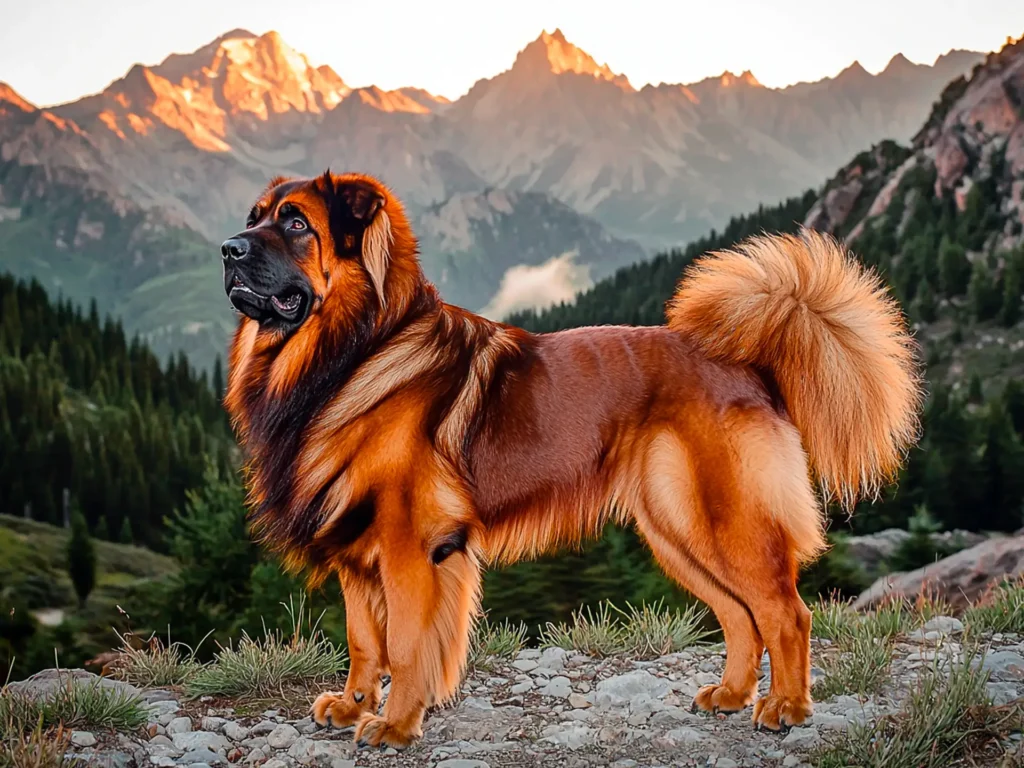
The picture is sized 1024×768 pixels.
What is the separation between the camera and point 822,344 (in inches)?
172

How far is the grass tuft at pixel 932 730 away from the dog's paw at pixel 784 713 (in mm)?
304

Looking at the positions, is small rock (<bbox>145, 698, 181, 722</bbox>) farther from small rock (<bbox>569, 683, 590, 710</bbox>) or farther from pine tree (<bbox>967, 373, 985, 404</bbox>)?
pine tree (<bbox>967, 373, 985, 404</bbox>)

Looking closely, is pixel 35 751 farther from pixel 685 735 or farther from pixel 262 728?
pixel 685 735

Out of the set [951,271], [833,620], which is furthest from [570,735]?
[951,271]

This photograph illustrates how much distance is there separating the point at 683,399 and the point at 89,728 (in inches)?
128

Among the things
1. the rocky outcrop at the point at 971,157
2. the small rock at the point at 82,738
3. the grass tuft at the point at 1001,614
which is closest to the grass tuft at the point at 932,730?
the grass tuft at the point at 1001,614

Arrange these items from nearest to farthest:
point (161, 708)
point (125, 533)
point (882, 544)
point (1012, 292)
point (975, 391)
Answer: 1. point (161, 708)
2. point (882, 544)
3. point (975, 391)
4. point (1012, 292)
5. point (125, 533)

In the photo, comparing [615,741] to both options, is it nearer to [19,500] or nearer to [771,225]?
[19,500]

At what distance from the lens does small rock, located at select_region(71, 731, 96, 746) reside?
13.4 feet

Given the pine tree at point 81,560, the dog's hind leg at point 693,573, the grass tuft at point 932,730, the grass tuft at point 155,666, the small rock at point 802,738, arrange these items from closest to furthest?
the grass tuft at point 932,730
the small rock at point 802,738
the dog's hind leg at point 693,573
the grass tuft at point 155,666
the pine tree at point 81,560

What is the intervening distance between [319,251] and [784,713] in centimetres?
307

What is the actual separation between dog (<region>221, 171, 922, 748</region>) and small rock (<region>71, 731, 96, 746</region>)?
104cm

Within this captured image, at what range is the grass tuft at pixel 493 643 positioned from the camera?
5485 millimetres

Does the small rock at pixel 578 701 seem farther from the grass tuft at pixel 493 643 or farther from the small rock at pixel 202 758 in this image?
the small rock at pixel 202 758
